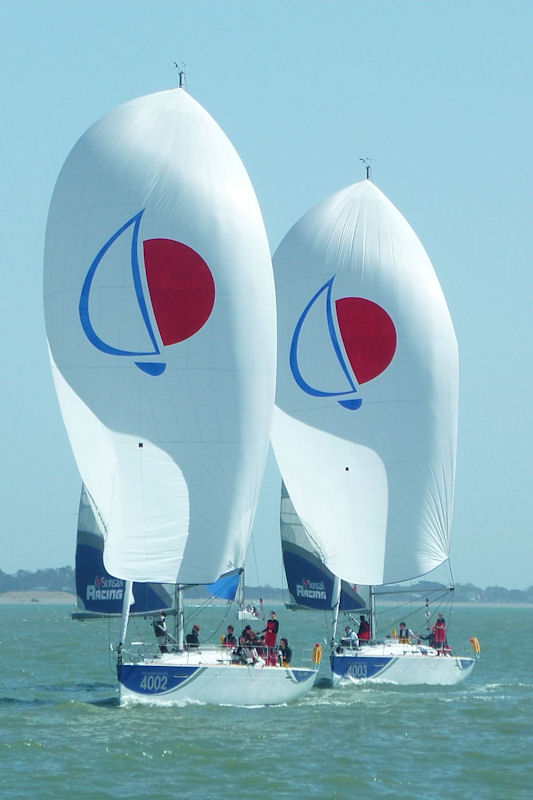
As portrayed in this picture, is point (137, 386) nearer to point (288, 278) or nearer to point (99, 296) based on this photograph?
point (99, 296)

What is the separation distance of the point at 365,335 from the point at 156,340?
8838 millimetres

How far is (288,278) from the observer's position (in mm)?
35875

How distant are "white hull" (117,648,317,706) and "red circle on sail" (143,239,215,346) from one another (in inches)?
245

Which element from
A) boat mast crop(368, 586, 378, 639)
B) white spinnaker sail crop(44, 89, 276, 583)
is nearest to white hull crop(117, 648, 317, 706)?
white spinnaker sail crop(44, 89, 276, 583)

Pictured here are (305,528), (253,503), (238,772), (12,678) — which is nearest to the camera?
(238,772)

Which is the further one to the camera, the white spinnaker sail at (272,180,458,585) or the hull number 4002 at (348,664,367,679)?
the white spinnaker sail at (272,180,458,585)

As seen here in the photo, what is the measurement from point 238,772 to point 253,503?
8333mm

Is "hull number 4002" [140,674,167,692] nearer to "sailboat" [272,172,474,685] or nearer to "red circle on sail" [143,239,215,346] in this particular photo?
"red circle on sail" [143,239,215,346]

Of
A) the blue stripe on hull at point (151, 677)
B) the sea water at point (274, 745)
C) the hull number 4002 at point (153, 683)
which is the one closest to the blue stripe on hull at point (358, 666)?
the sea water at point (274, 745)

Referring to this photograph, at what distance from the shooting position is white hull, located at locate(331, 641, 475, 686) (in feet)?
108

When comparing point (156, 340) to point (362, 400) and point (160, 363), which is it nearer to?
point (160, 363)

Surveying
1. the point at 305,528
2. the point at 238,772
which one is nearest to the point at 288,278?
the point at 305,528

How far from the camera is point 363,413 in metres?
35.0

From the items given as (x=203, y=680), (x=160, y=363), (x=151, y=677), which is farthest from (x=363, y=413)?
(x=151, y=677)
